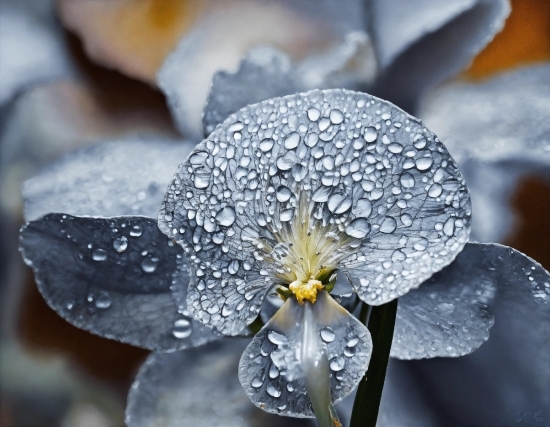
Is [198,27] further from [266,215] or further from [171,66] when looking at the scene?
[266,215]

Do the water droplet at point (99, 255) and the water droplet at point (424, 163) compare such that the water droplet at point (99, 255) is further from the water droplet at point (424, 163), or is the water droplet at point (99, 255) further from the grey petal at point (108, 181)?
the water droplet at point (424, 163)

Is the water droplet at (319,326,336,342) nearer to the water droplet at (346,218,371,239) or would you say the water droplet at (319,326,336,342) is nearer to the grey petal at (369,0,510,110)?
the water droplet at (346,218,371,239)

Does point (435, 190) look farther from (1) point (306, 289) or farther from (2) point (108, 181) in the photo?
(2) point (108, 181)

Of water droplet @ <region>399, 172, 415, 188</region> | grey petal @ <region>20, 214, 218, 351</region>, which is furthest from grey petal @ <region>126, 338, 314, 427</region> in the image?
water droplet @ <region>399, 172, 415, 188</region>

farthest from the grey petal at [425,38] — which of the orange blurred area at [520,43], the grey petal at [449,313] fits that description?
the grey petal at [449,313]

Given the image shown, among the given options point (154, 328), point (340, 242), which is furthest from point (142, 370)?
point (340, 242)

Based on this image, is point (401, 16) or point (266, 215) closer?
point (266, 215)

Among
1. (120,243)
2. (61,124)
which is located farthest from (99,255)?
(61,124)
